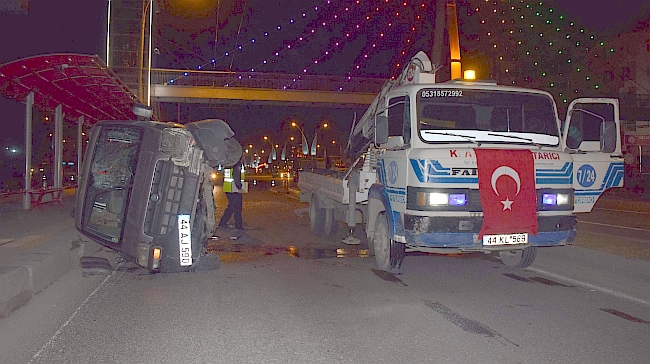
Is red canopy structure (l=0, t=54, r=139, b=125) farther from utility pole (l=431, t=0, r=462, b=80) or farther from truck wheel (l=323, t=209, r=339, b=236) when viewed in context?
utility pole (l=431, t=0, r=462, b=80)

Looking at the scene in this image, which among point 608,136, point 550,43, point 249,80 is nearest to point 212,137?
point 608,136

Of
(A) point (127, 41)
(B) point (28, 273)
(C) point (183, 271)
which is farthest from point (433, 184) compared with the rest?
(A) point (127, 41)

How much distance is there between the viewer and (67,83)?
1580 cm

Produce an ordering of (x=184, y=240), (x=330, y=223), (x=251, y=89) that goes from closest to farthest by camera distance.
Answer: (x=184, y=240) → (x=330, y=223) → (x=251, y=89)

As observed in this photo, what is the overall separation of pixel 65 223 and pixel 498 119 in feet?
30.8

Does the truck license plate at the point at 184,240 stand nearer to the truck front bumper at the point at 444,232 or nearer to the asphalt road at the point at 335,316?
the asphalt road at the point at 335,316

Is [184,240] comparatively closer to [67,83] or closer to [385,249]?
[385,249]

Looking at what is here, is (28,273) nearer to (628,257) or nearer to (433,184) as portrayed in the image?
(433,184)

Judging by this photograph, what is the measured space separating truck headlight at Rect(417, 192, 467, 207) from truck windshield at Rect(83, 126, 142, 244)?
12.8 feet

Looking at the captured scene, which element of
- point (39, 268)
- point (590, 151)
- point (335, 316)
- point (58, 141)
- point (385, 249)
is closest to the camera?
point (335, 316)

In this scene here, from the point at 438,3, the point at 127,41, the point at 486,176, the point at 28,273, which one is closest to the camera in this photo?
the point at 28,273

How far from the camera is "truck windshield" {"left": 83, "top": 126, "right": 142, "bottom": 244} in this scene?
862 cm

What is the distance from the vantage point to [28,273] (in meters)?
7.54

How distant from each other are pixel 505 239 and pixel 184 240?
4280 mm
